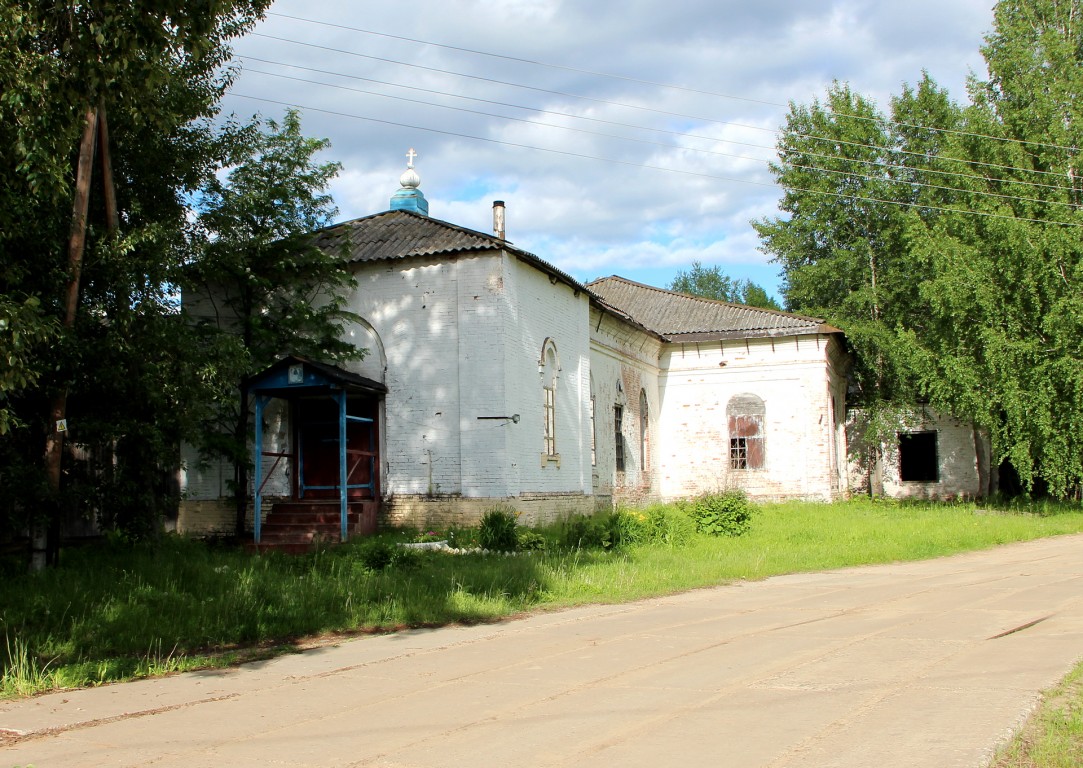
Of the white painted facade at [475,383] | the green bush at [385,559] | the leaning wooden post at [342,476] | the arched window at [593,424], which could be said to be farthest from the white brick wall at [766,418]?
the green bush at [385,559]

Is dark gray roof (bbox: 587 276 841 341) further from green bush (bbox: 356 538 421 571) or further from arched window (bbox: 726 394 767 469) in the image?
green bush (bbox: 356 538 421 571)

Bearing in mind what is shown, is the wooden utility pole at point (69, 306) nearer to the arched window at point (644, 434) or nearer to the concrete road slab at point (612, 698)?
the concrete road slab at point (612, 698)

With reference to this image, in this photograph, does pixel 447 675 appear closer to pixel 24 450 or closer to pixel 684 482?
pixel 24 450

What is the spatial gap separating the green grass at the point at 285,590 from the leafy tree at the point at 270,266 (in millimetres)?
3543

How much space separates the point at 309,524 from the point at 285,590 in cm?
719

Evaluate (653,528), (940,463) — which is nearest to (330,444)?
(653,528)

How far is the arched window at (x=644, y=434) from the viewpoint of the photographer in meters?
27.1

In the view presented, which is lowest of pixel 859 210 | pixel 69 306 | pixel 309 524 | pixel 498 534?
pixel 498 534

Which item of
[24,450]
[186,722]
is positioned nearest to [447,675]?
[186,722]

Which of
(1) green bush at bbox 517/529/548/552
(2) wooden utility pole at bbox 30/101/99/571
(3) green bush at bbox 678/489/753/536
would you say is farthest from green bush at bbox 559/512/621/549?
(2) wooden utility pole at bbox 30/101/99/571

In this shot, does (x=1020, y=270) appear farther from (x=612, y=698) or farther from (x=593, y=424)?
(x=612, y=698)

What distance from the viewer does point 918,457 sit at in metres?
30.2

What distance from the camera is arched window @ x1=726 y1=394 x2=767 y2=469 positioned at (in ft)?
91.2

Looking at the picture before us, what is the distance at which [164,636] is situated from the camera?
8.49 meters
